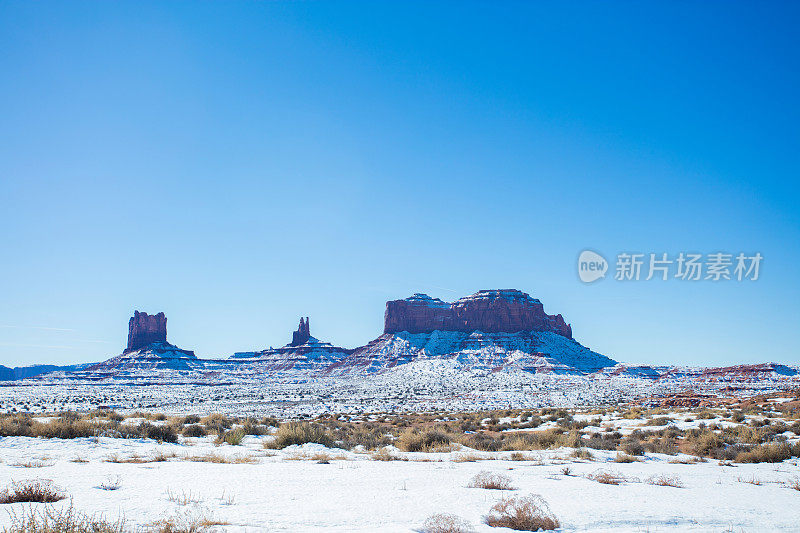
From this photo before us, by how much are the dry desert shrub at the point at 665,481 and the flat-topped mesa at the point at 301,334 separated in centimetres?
18105

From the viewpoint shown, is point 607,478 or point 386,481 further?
point 607,478

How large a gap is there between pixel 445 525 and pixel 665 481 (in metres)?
5.84

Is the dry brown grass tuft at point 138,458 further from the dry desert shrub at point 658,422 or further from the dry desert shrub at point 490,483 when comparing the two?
the dry desert shrub at point 658,422

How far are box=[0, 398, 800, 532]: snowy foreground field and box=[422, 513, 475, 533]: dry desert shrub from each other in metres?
0.05

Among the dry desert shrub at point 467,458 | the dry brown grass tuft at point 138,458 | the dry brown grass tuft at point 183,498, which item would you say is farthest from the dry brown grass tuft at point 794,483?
the dry brown grass tuft at point 138,458

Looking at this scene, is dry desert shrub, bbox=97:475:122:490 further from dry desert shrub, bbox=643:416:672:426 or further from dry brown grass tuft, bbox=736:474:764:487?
dry desert shrub, bbox=643:416:672:426

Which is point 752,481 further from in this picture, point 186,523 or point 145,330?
point 145,330

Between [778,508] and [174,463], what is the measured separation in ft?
37.1

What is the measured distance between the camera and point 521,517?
5.60 metres

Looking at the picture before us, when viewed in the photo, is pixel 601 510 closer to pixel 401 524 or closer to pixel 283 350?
pixel 401 524

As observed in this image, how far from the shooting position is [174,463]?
10180mm

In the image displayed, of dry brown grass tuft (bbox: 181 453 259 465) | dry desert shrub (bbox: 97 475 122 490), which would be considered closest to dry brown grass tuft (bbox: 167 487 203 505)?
dry desert shrub (bbox: 97 475 122 490)

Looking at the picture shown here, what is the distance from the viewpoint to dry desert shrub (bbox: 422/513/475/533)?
5.09m

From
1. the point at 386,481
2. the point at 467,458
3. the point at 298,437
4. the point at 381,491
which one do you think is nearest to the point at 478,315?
the point at 298,437
